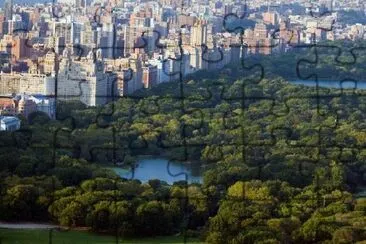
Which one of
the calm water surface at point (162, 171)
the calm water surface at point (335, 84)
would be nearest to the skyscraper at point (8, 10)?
the calm water surface at point (335, 84)

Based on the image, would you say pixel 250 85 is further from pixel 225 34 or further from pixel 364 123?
pixel 225 34

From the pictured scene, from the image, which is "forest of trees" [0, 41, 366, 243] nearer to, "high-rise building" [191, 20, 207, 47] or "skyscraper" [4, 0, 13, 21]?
"high-rise building" [191, 20, 207, 47]

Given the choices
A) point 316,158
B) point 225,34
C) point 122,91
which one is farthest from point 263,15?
point 316,158

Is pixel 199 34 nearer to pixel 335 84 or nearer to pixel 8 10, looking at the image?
pixel 335 84
